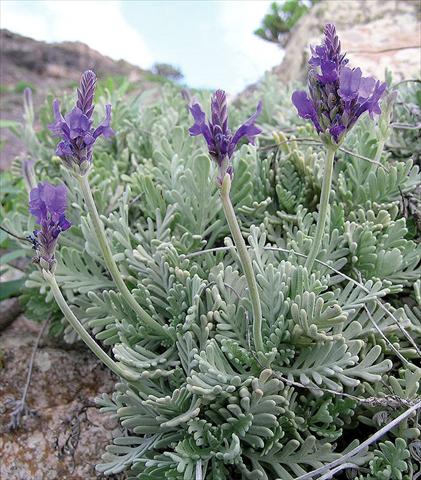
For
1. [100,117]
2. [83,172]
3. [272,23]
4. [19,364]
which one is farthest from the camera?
[272,23]

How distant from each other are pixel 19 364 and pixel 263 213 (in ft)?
3.06

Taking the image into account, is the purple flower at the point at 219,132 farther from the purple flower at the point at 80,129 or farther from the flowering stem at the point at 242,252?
the purple flower at the point at 80,129

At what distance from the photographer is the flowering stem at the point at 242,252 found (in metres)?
0.99

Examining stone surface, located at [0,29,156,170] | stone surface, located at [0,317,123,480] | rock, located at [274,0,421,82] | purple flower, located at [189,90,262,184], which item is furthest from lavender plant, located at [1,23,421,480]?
stone surface, located at [0,29,156,170]

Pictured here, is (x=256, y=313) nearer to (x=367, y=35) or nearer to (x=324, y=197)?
(x=324, y=197)

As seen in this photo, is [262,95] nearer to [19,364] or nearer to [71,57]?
[19,364]

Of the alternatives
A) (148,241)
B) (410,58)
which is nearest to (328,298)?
(148,241)

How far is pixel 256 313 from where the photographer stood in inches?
45.6

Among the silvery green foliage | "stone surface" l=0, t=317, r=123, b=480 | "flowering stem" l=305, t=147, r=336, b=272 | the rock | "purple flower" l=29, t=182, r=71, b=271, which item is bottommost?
"stone surface" l=0, t=317, r=123, b=480

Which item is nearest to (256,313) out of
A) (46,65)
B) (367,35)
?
(367,35)

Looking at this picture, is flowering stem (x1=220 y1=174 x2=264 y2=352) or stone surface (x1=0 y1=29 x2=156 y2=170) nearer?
flowering stem (x1=220 y1=174 x2=264 y2=352)

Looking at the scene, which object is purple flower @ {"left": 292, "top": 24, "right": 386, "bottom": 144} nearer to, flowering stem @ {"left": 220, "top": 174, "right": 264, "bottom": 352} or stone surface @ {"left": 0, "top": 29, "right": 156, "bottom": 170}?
flowering stem @ {"left": 220, "top": 174, "right": 264, "bottom": 352}

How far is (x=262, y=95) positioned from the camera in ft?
8.87

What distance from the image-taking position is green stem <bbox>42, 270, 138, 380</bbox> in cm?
111
